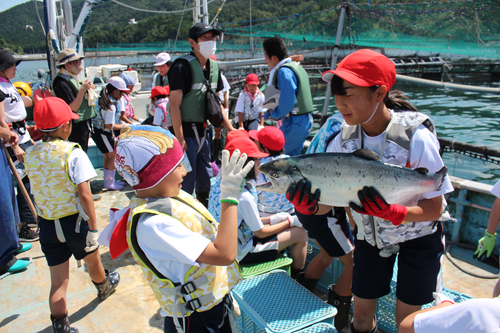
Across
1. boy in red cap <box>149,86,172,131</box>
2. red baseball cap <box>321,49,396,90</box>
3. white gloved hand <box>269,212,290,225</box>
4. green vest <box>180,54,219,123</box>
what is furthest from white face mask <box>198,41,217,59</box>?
red baseball cap <box>321,49,396,90</box>

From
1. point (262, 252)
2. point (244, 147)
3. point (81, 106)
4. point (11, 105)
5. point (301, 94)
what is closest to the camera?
point (244, 147)

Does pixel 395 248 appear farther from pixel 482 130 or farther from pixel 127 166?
pixel 482 130

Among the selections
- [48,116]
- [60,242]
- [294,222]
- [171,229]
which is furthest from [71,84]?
[171,229]

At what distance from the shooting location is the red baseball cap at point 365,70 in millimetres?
1809

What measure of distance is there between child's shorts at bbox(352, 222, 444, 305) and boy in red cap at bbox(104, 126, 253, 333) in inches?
40.5

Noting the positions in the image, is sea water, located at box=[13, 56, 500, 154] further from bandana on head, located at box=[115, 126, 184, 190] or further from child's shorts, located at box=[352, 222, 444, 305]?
bandana on head, located at box=[115, 126, 184, 190]

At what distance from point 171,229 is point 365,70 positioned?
1.35 meters

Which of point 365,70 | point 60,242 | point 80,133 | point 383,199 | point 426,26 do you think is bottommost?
point 60,242

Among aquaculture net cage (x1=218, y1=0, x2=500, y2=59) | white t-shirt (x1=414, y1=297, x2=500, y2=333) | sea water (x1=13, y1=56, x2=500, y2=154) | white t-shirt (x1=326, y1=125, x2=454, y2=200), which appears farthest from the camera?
sea water (x1=13, y1=56, x2=500, y2=154)

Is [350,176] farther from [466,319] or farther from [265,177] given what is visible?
[265,177]

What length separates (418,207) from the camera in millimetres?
1897

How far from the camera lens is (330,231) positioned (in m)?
2.75

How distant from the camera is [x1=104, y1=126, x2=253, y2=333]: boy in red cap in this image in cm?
162

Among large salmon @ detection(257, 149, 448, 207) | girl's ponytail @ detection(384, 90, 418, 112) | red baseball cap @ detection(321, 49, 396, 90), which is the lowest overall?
large salmon @ detection(257, 149, 448, 207)
